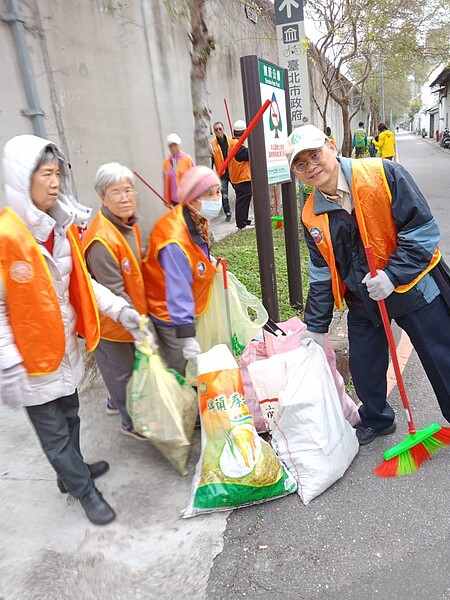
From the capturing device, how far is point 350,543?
2.02 metres

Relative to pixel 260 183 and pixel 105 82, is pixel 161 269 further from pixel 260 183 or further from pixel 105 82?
pixel 105 82

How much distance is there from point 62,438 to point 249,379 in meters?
1.10

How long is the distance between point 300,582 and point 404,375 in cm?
195

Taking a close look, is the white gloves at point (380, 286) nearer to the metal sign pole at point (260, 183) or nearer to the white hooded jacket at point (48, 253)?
the white hooded jacket at point (48, 253)

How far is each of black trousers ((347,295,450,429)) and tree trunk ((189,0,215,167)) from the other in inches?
136

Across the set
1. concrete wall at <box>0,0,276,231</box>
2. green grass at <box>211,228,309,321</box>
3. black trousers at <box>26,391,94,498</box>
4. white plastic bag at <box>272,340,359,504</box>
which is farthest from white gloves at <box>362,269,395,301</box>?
concrete wall at <box>0,0,276,231</box>

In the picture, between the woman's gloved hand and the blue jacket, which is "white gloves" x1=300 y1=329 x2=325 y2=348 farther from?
the woman's gloved hand

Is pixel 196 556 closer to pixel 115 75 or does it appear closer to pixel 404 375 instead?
pixel 404 375

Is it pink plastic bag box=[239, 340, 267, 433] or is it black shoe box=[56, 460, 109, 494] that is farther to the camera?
pink plastic bag box=[239, 340, 267, 433]

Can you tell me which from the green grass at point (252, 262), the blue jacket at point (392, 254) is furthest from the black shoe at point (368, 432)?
the green grass at point (252, 262)

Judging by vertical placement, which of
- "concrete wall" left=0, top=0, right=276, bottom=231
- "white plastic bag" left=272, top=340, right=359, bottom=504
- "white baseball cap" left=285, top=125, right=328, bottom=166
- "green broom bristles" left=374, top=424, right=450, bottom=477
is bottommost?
"green broom bristles" left=374, top=424, right=450, bottom=477

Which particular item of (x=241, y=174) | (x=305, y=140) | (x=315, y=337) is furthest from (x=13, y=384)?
(x=241, y=174)

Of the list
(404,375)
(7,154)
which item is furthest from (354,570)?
(7,154)

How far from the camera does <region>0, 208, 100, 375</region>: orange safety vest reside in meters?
1.75
